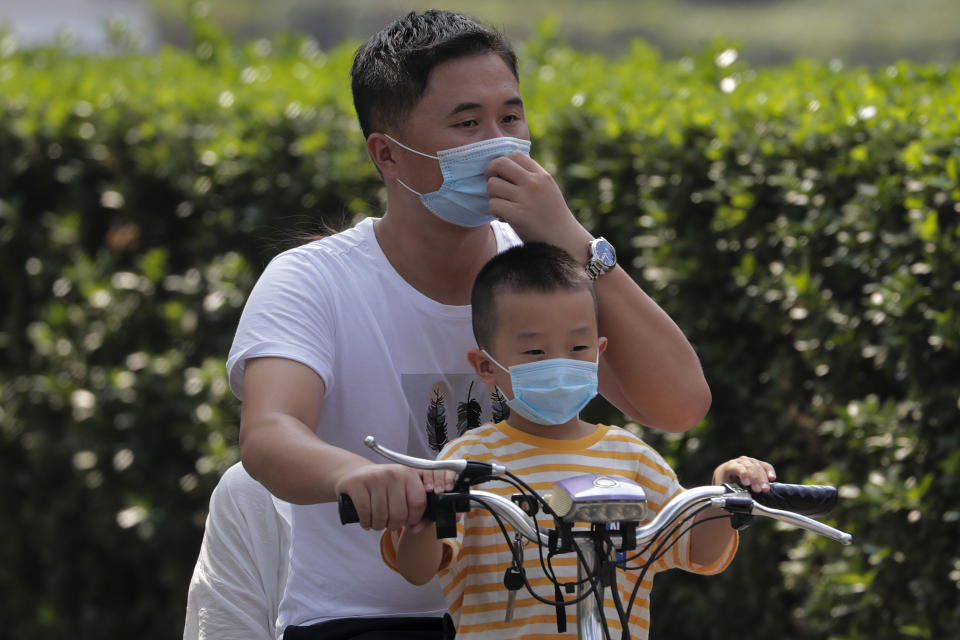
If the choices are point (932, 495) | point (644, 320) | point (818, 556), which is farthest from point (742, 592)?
point (644, 320)

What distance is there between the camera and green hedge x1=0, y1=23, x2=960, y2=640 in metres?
4.18

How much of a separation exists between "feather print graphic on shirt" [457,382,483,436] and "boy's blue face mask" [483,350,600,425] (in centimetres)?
41

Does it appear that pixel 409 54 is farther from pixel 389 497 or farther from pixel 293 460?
pixel 389 497

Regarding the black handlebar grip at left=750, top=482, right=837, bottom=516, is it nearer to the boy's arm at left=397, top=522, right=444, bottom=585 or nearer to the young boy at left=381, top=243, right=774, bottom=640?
the young boy at left=381, top=243, right=774, bottom=640

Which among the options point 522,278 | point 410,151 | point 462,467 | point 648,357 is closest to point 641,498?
point 462,467

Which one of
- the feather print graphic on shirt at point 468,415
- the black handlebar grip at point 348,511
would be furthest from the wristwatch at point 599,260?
the black handlebar grip at point 348,511

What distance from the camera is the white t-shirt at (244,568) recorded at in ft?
10.2

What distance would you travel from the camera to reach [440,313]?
3012 millimetres

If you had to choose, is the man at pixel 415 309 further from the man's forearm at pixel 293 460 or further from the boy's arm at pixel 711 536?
the boy's arm at pixel 711 536

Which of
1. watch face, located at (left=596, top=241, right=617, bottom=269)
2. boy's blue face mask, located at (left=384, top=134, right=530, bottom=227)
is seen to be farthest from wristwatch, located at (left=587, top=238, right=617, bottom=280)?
boy's blue face mask, located at (left=384, top=134, right=530, bottom=227)

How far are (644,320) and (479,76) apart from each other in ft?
2.06

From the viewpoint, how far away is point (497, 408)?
3.00m

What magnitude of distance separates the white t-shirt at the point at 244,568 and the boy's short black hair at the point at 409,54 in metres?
0.89

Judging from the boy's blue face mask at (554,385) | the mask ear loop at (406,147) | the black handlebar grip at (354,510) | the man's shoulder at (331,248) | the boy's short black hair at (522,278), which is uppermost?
the mask ear loop at (406,147)
